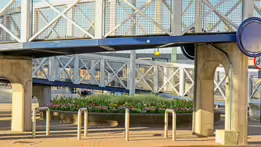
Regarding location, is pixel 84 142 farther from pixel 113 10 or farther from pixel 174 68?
pixel 174 68

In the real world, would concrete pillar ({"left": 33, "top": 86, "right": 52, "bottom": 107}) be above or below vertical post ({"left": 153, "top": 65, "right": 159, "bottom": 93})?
below

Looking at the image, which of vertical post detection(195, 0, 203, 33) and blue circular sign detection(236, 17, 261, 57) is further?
vertical post detection(195, 0, 203, 33)

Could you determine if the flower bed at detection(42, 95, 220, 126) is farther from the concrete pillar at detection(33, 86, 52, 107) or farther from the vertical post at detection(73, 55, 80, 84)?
the vertical post at detection(73, 55, 80, 84)

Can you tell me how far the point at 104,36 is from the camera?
12.5 m

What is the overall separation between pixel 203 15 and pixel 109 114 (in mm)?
6762

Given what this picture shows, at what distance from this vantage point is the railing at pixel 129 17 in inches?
498

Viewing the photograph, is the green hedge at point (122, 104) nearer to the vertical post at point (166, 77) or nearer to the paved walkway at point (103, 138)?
the paved walkway at point (103, 138)

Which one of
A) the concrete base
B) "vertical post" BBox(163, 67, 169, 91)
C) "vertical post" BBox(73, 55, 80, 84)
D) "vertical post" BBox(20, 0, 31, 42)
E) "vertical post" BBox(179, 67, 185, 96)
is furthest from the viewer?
"vertical post" BBox(163, 67, 169, 91)

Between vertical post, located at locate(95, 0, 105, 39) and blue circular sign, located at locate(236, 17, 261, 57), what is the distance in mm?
4051

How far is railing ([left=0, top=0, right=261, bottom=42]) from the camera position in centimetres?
1264

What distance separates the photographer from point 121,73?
119 feet

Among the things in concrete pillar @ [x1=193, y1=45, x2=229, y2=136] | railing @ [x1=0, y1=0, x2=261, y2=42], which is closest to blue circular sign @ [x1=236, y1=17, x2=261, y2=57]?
railing @ [x1=0, y1=0, x2=261, y2=42]

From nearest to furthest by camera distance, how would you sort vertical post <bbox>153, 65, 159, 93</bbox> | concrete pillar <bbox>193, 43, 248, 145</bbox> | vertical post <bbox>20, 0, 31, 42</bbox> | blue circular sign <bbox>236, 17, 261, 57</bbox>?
blue circular sign <bbox>236, 17, 261, 57</bbox> → concrete pillar <bbox>193, 43, 248, 145</bbox> → vertical post <bbox>20, 0, 31, 42</bbox> → vertical post <bbox>153, 65, 159, 93</bbox>

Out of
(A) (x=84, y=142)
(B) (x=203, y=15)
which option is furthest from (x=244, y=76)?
(A) (x=84, y=142)
